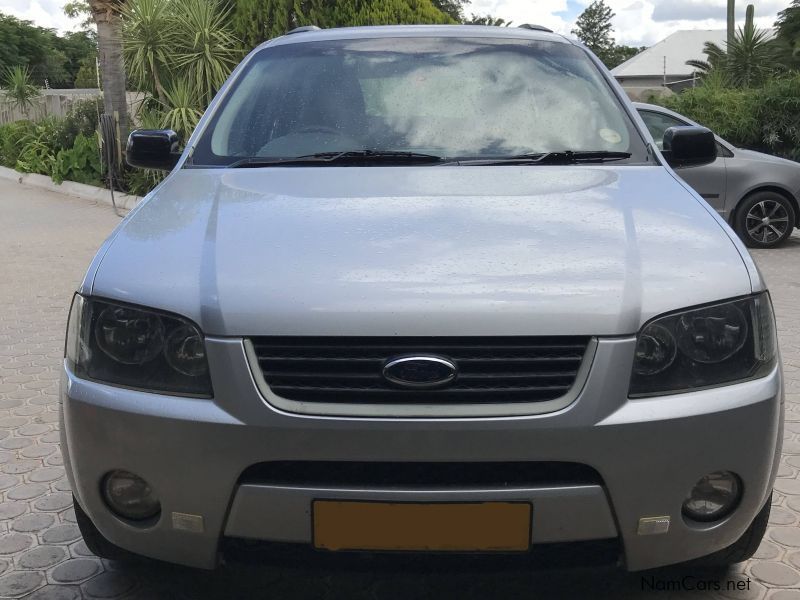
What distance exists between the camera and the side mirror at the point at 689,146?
3408mm

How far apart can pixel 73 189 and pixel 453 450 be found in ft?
51.1

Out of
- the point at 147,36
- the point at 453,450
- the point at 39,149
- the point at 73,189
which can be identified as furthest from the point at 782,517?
the point at 39,149

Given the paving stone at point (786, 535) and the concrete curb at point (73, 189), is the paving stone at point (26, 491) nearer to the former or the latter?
the paving stone at point (786, 535)

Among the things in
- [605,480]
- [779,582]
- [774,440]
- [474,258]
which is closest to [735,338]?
[774,440]

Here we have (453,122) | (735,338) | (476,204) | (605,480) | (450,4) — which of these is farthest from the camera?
(450,4)

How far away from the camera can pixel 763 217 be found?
31.9 ft

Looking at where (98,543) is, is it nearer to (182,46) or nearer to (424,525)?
(424,525)

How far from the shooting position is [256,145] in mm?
3275

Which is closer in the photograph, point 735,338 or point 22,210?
point 735,338

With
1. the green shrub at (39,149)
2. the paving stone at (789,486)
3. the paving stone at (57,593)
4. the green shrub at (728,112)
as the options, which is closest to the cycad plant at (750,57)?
the green shrub at (728,112)

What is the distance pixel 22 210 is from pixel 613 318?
13.6 metres

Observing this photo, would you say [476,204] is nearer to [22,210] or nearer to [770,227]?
A: [770,227]

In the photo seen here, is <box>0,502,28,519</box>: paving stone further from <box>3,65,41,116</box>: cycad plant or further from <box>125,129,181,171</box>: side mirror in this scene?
<box>3,65,41,116</box>: cycad plant

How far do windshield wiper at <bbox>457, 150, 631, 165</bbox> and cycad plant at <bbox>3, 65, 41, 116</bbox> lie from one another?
947 inches
